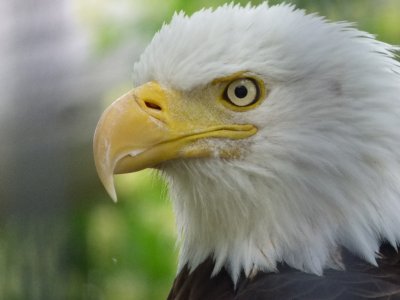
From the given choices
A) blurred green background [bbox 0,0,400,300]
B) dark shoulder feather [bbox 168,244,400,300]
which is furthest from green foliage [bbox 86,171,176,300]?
dark shoulder feather [bbox 168,244,400,300]

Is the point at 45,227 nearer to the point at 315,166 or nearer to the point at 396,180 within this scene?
the point at 315,166

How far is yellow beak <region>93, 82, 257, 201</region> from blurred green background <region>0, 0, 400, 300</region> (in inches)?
3.9

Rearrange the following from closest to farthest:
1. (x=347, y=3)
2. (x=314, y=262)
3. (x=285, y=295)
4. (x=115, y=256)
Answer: (x=285, y=295), (x=314, y=262), (x=347, y=3), (x=115, y=256)

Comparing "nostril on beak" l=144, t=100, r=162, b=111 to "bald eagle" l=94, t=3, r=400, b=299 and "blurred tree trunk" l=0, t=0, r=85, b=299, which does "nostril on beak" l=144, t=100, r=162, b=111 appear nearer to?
"bald eagle" l=94, t=3, r=400, b=299

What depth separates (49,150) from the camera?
6.35ft

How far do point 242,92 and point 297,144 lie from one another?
15 centimetres

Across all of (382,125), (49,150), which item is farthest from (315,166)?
(49,150)

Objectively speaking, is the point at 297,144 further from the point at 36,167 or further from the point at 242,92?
the point at 36,167

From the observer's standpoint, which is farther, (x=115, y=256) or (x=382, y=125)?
(x=115, y=256)

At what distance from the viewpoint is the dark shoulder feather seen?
1684 mm

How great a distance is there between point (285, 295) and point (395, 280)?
0.21 metres

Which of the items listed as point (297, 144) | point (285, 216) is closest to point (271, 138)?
point (297, 144)

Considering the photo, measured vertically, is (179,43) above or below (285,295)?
above

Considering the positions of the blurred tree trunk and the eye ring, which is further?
the eye ring
